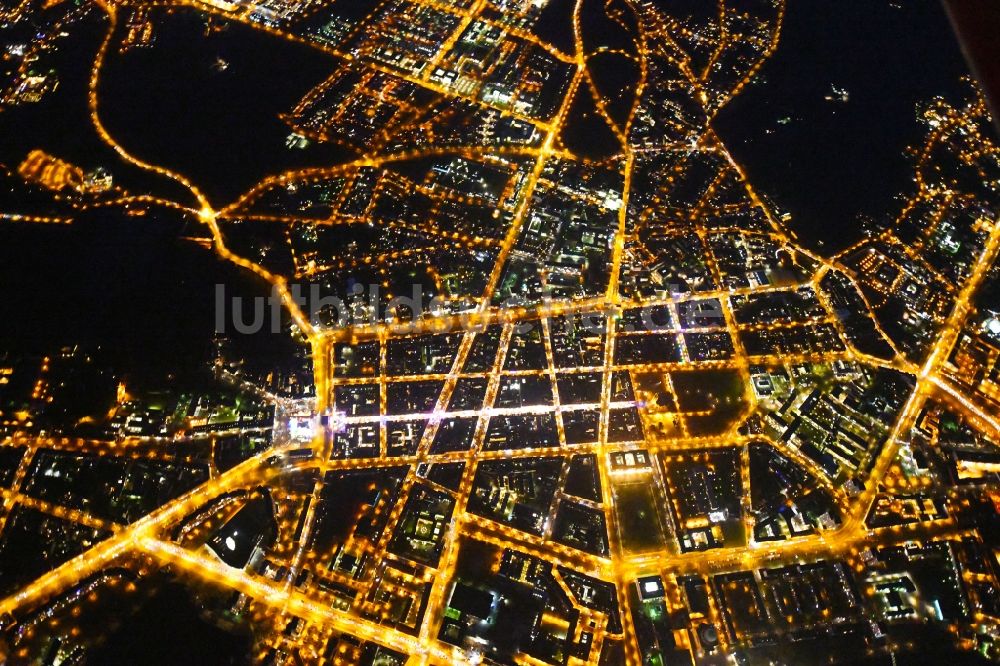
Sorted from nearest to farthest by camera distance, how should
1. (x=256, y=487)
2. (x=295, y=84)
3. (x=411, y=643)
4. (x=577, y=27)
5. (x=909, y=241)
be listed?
(x=411, y=643) → (x=256, y=487) → (x=909, y=241) → (x=295, y=84) → (x=577, y=27)

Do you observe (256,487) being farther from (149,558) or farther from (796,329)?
(796,329)

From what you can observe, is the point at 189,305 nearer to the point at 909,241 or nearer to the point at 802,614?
the point at 802,614

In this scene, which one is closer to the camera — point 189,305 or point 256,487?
point 256,487

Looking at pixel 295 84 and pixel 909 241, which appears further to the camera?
pixel 295 84

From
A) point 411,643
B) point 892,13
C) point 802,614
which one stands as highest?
point 892,13

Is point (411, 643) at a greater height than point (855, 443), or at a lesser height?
lesser

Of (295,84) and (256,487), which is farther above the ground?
(295,84)

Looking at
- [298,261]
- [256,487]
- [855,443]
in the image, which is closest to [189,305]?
[298,261]

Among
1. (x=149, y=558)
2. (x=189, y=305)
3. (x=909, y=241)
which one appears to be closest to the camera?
(x=149, y=558)

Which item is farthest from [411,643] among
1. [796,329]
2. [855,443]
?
[796,329]
